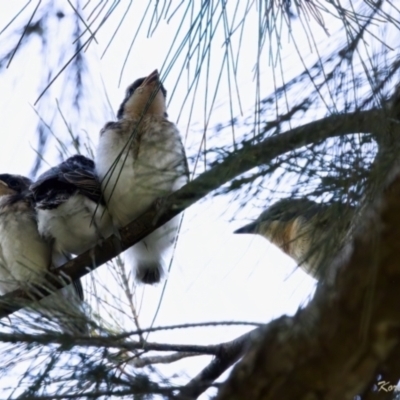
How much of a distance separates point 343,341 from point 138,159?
1.57 m

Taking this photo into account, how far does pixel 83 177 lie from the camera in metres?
2.84

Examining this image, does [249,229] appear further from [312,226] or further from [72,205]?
[72,205]

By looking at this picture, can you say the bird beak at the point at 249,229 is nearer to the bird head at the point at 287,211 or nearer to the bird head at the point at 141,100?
the bird head at the point at 287,211

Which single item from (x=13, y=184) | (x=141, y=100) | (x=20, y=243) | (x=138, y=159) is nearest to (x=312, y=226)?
(x=138, y=159)

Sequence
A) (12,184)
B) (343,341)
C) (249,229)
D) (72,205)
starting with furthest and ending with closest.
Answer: (12,184) → (72,205) → (249,229) → (343,341)

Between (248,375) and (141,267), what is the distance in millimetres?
2165

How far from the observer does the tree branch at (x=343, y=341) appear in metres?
0.90

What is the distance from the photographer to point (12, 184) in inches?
134

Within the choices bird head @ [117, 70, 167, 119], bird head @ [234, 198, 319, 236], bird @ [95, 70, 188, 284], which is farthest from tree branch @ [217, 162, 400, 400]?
bird head @ [117, 70, 167, 119]

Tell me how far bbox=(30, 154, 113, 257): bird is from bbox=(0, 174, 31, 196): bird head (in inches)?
16.8

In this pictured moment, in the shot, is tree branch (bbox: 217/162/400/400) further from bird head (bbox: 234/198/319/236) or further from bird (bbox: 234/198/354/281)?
bird head (bbox: 234/198/319/236)

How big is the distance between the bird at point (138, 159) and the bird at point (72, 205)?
2.1 inches

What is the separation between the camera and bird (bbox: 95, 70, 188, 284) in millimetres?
2521

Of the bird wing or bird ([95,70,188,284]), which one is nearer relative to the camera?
bird ([95,70,188,284])
